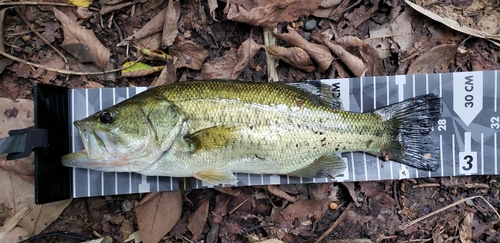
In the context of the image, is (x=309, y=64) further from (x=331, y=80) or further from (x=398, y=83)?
(x=398, y=83)

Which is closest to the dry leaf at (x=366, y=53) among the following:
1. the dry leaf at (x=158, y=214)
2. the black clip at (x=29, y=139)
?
the dry leaf at (x=158, y=214)

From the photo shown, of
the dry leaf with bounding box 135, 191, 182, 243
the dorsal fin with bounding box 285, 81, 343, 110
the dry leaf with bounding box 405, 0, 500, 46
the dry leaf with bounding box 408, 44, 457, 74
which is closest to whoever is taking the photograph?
the dorsal fin with bounding box 285, 81, 343, 110

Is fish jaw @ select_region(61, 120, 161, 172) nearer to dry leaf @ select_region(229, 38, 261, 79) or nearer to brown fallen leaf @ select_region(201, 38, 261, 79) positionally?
brown fallen leaf @ select_region(201, 38, 261, 79)

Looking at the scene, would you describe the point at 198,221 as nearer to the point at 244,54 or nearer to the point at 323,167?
the point at 323,167

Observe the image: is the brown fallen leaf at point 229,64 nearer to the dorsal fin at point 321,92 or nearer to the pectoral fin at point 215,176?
the dorsal fin at point 321,92

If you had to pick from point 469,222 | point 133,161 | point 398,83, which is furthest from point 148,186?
point 469,222

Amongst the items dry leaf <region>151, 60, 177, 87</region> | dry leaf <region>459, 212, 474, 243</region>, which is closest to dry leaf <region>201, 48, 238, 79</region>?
dry leaf <region>151, 60, 177, 87</region>

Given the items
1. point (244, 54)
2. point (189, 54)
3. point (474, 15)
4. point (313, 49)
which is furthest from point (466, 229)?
point (189, 54)
